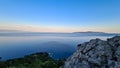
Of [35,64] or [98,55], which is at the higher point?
[98,55]

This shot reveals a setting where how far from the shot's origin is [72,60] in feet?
48.8

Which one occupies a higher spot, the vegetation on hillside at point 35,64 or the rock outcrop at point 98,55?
the rock outcrop at point 98,55

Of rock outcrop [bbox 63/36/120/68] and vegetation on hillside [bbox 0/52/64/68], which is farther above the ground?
rock outcrop [bbox 63/36/120/68]

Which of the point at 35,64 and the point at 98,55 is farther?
the point at 35,64

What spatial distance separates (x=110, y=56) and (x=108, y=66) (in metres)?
0.98

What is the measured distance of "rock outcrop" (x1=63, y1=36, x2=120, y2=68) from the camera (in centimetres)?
1343

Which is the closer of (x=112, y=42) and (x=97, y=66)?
(x=97, y=66)

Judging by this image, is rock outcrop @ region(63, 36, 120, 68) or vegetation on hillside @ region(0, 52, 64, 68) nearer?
rock outcrop @ region(63, 36, 120, 68)

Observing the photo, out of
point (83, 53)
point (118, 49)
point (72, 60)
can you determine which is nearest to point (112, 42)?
point (118, 49)

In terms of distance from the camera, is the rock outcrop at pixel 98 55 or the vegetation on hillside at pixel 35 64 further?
the vegetation on hillside at pixel 35 64

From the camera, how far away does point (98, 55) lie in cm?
1397

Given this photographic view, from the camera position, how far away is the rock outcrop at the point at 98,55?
13430 mm

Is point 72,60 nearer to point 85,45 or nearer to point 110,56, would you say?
point 85,45

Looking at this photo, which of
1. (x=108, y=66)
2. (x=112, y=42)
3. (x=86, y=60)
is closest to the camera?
(x=108, y=66)
